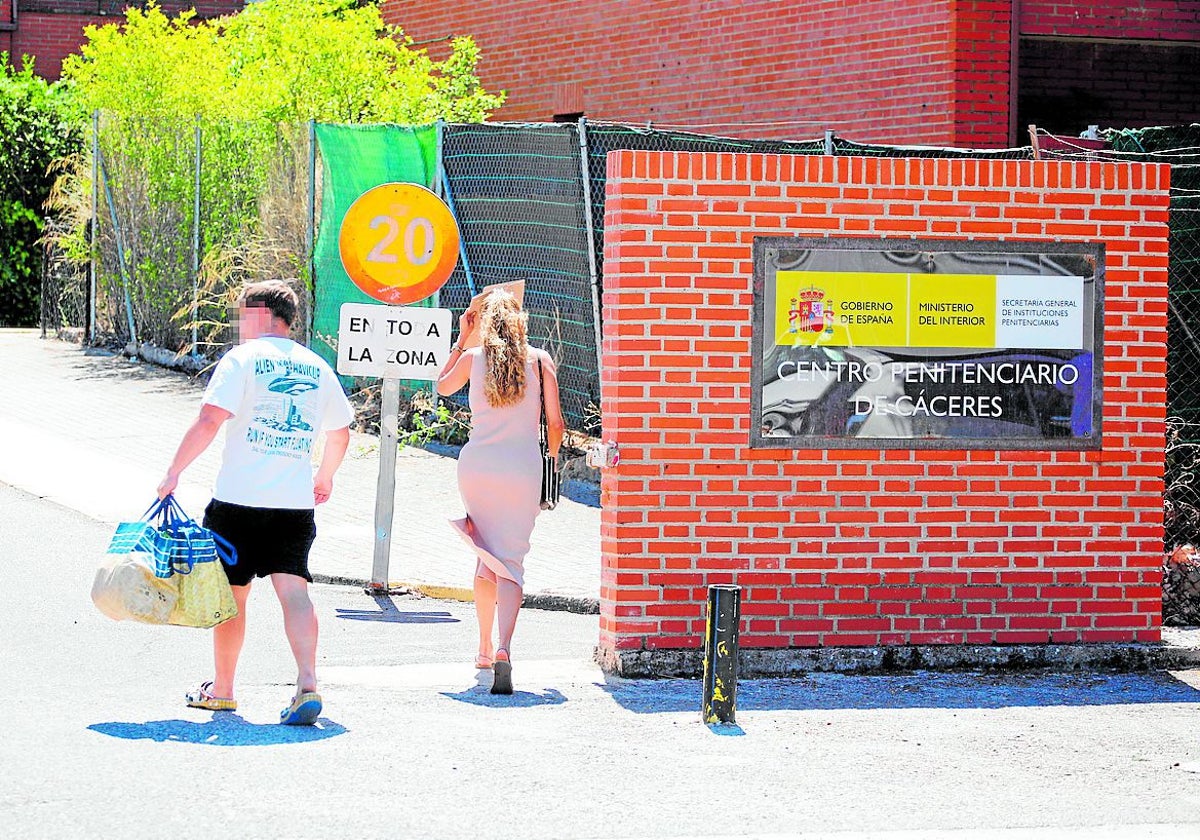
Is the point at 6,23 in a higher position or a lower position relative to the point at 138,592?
higher

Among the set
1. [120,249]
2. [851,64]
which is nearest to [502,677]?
[851,64]

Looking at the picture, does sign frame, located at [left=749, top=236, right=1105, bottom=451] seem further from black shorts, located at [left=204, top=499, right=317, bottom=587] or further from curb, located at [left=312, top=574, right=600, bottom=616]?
black shorts, located at [left=204, top=499, right=317, bottom=587]

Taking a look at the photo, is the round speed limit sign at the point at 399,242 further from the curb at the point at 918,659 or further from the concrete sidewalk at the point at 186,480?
the curb at the point at 918,659

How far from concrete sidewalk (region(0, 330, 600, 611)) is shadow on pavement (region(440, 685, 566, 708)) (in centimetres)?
230

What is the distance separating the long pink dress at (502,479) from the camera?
8.08 metres

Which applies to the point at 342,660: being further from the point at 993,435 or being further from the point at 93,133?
the point at 93,133

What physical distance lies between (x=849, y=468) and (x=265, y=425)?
2.90 metres

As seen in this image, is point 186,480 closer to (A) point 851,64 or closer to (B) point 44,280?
(A) point 851,64

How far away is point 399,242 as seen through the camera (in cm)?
1034

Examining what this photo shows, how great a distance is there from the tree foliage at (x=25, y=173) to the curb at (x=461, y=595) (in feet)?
42.4

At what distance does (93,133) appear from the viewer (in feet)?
62.6

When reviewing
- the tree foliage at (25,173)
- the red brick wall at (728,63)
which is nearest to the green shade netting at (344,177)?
the red brick wall at (728,63)

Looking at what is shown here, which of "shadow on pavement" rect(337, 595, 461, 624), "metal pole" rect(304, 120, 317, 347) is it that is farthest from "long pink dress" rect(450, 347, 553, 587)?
"metal pole" rect(304, 120, 317, 347)

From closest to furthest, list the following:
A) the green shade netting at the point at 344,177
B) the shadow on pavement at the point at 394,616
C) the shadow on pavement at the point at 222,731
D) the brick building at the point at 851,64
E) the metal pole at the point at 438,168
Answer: the shadow on pavement at the point at 222,731 < the shadow on pavement at the point at 394,616 < the metal pole at the point at 438,168 < the green shade netting at the point at 344,177 < the brick building at the point at 851,64
